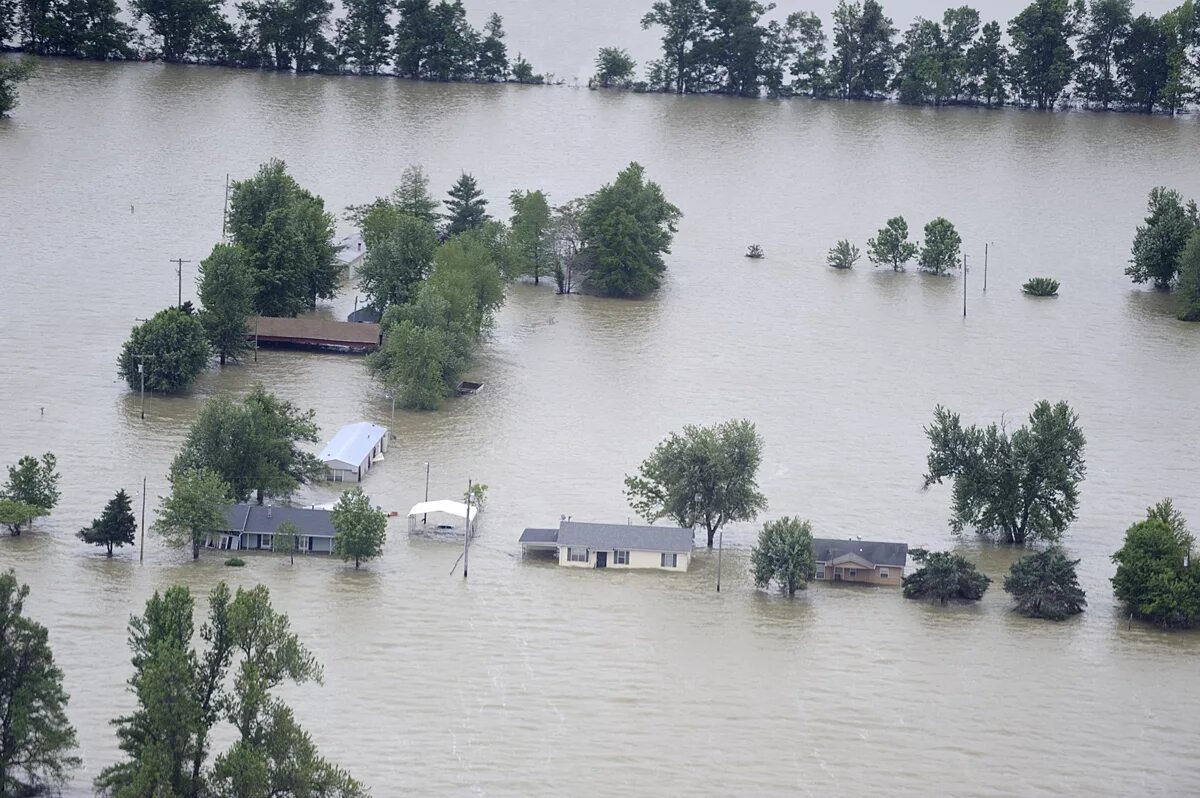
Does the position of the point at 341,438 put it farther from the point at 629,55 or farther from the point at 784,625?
the point at 629,55

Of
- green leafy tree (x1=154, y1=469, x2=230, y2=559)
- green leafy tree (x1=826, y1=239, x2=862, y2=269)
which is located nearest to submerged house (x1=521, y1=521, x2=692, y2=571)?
green leafy tree (x1=154, y1=469, x2=230, y2=559)

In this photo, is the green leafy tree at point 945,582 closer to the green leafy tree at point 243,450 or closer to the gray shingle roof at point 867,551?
the gray shingle roof at point 867,551

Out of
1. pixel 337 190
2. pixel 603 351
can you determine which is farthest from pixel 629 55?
pixel 603 351

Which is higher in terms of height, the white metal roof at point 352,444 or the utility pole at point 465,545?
the white metal roof at point 352,444

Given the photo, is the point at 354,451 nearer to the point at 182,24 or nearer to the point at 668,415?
the point at 668,415

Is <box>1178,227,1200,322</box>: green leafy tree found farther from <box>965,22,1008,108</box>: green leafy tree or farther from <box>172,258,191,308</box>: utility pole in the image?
<box>172,258,191,308</box>: utility pole

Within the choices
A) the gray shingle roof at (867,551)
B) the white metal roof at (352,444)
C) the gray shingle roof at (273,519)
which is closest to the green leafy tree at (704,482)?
the gray shingle roof at (867,551)

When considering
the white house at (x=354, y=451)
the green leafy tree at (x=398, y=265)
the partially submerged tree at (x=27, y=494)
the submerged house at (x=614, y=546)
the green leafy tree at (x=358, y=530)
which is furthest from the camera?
the green leafy tree at (x=398, y=265)
